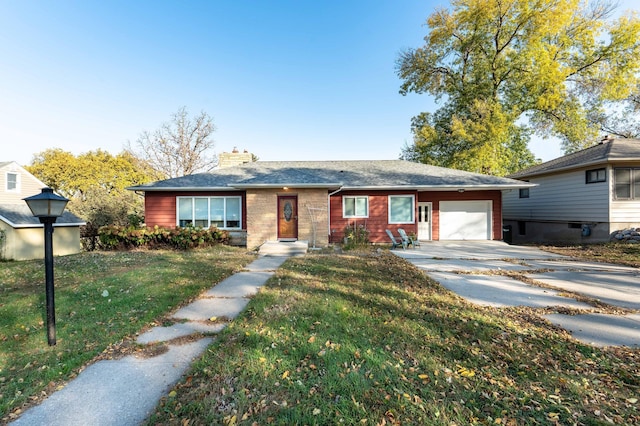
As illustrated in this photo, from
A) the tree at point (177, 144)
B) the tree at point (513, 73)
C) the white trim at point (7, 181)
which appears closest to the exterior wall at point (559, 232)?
the tree at point (513, 73)

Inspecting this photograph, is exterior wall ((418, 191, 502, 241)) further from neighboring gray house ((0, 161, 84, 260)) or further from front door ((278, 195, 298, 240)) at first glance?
neighboring gray house ((0, 161, 84, 260))

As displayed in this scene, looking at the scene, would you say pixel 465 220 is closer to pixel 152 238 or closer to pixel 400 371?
pixel 400 371

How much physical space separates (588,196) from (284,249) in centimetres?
1405

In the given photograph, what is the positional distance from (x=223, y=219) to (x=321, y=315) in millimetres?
10345

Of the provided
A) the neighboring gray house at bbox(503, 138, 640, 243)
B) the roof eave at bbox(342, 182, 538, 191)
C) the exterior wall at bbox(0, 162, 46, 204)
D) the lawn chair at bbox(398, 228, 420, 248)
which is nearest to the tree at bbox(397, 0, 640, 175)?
the neighboring gray house at bbox(503, 138, 640, 243)

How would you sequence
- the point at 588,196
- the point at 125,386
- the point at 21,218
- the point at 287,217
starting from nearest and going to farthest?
the point at 125,386 < the point at 21,218 < the point at 287,217 < the point at 588,196

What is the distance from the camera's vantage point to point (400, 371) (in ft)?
8.84

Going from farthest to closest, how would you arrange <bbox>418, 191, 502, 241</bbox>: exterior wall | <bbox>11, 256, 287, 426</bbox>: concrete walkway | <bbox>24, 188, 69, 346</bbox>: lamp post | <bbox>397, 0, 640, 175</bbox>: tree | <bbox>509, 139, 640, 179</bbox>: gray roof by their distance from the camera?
<bbox>397, 0, 640, 175</bbox>: tree
<bbox>418, 191, 502, 241</bbox>: exterior wall
<bbox>509, 139, 640, 179</bbox>: gray roof
<bbox>24, 188, 69, 346</bbox>: lamp post
<bbox>11, 256, 287, 426</bbox>: concrete walkway

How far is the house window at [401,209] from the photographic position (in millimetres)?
13336

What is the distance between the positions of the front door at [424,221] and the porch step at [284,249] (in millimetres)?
6549

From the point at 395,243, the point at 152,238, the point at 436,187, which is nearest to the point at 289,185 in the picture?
the point at 395,243

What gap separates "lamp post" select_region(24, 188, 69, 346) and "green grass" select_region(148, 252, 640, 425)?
190 cm

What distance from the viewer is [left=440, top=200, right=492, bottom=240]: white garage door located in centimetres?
1404

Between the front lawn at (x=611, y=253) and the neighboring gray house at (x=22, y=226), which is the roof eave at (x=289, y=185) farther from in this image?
the front lawn at (x=611, y=253)
